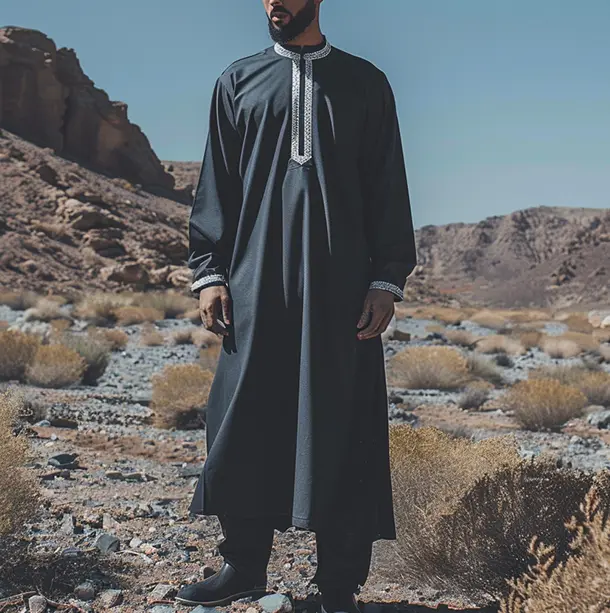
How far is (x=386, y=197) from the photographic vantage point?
2.91 metres

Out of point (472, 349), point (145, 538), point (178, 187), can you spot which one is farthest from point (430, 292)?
point (145, 538)

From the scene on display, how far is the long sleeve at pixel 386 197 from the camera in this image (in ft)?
9.52

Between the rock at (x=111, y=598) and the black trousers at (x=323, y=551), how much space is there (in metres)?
0.50

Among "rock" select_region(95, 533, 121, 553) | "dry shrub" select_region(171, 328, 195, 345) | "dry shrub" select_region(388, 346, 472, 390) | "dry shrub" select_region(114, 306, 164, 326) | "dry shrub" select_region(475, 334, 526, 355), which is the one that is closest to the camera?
"rock" select_region(95, 533, 121, 553)

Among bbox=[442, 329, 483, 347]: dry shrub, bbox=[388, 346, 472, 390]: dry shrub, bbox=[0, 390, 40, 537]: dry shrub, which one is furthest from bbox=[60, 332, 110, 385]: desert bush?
bbox=[442, 329, 483, 347]: dry shrub

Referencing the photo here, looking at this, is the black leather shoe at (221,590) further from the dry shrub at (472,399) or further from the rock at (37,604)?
the dry shrub at (472,399)

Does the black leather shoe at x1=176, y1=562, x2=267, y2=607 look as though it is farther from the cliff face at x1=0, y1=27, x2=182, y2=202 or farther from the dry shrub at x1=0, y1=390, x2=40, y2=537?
the cliff face at x1=0, y1=27, x2=182, y2=202

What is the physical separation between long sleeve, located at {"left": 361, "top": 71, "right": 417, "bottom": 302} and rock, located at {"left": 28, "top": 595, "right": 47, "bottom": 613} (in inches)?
60.8

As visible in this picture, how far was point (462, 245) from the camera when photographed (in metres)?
100

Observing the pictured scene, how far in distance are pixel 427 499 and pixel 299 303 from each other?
1.27 m

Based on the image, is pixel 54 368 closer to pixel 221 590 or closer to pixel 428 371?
pixel 428 371

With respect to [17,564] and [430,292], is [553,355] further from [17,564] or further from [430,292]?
[430,292]

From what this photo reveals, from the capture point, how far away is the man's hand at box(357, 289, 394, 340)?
9.31 feet

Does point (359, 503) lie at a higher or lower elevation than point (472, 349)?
lower
